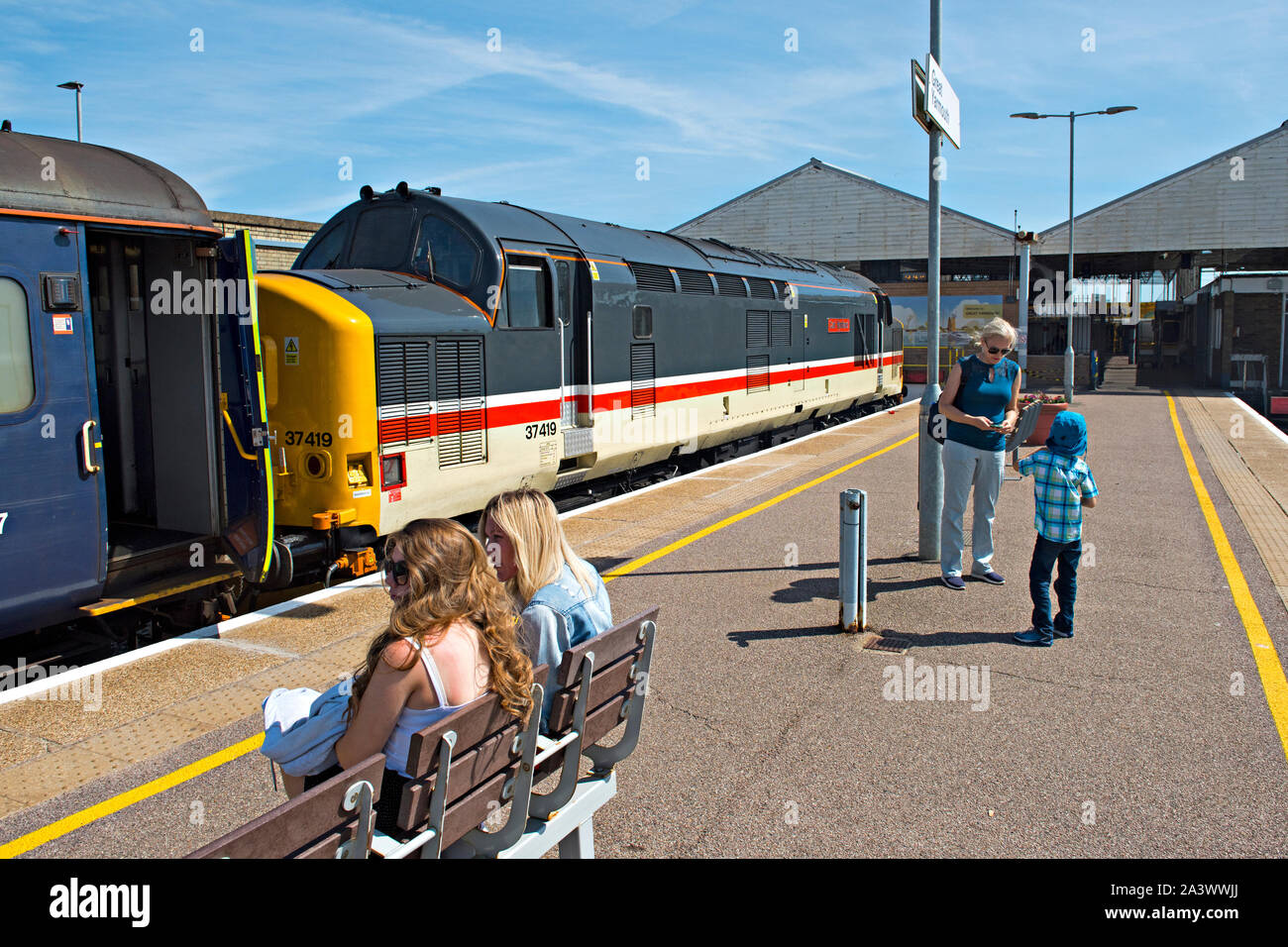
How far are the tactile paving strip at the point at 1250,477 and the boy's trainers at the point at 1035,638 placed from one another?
2.29 metres

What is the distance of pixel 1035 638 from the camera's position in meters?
6.48

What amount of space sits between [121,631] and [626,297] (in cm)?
659

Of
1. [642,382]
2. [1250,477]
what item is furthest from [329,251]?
[1250,477]

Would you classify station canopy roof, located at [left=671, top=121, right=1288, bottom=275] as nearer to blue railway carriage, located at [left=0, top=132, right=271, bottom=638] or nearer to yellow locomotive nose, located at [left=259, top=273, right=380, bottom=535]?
yellow locomotive nose, located at [left=259, top=273, right=380, bottom=535]

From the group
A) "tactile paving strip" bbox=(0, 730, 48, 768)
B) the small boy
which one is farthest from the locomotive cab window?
"tactile paving strip" bbox=(0, 730, 48, 768)

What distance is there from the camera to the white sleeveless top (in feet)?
10.3

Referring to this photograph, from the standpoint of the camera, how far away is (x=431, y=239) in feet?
30.7

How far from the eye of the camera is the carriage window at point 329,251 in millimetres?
9797

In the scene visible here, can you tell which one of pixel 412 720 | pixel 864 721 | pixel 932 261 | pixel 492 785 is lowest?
pixel 864 721

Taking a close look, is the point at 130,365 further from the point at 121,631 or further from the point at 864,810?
the point at 864,810

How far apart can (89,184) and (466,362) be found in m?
3.42

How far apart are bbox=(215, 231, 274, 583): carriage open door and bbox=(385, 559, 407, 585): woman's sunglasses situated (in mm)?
3905

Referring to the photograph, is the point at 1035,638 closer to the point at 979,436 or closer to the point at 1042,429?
the point at 979,436

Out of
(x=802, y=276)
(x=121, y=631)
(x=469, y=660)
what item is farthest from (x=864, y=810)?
(x=802, y=276)
